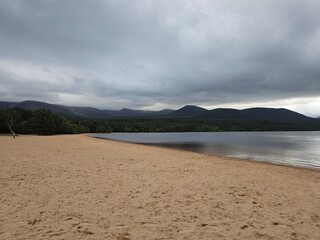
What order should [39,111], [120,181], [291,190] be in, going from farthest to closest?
[39,111], [120,181], [291,190]

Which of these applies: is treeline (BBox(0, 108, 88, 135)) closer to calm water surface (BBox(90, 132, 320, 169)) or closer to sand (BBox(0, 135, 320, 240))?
calm water surface (BBox(90, 132, 320, 169))

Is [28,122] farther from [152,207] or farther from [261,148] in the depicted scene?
[152,207]

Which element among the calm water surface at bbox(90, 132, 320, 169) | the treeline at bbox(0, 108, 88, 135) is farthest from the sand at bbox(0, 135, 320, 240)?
the treeline at bbox(0, 108, 88, 135)

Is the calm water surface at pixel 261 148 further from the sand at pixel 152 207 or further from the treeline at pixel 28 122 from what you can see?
the treeline at pixel 28 122

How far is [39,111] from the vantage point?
309ft

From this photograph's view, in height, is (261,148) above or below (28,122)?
below

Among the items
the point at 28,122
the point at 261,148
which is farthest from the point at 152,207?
the point at 28,122

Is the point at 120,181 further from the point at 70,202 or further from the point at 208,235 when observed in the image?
the point at 208,235

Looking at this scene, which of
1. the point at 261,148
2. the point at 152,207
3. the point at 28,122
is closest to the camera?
the point at 152,207

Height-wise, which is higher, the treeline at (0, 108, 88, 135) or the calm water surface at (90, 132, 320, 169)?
the treeline at (0, 108, 88, 135)

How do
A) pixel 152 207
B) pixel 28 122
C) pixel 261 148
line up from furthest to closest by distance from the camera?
pixel 28 122 → pixel 261 148 → pixel 152 207

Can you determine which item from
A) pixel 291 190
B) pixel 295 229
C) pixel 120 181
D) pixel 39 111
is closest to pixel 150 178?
pixel 120 181

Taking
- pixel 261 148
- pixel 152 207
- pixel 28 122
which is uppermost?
pixel 28 122

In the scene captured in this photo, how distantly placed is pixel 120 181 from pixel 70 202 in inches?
146
